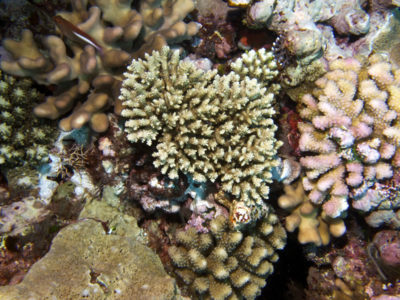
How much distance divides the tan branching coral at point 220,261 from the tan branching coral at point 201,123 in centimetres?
56

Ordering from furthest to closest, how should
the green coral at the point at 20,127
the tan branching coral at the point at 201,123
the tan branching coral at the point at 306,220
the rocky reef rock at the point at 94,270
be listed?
the tan branching coral at the point at 306,220 → the green coral at the point at 20,127 → the tan branching coral at the point at 201,123 → the rocky reef rock at the point at 94,270

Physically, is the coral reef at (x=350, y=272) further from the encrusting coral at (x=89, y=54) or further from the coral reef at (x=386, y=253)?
the encrusting coral at (x=89, y=54)

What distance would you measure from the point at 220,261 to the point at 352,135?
219cm

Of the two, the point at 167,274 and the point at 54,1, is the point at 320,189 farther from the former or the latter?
the point at 54,1

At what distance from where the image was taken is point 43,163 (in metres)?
3.58

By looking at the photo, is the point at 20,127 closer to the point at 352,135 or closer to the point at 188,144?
the point at 188,144

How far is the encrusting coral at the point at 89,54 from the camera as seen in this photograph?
122 inches

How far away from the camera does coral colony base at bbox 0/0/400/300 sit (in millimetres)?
3045

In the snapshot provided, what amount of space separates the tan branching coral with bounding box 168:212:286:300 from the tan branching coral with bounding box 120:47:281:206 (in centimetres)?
56

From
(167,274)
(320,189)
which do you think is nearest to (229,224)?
(167,274)

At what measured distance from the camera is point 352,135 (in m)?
3.24

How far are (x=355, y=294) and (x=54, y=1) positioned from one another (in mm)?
5508

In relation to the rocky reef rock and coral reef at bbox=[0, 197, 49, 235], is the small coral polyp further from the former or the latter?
coral reef at bbox=[0, 197, 49, 235]

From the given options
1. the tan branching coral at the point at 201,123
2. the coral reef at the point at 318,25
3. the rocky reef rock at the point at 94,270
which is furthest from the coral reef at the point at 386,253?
the rocky reef rock at the point at 94,270
